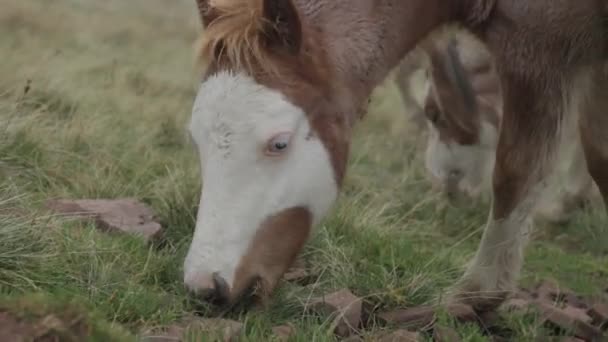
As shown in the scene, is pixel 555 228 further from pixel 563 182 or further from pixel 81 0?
pixel 81 0

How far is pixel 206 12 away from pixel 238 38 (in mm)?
307

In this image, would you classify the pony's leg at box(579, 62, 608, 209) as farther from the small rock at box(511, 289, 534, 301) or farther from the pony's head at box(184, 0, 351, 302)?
the pony's head at box(184, 0, 351, 302)

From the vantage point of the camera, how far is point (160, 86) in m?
9.79

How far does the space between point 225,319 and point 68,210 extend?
133 cm

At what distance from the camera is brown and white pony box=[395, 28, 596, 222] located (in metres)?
6.45

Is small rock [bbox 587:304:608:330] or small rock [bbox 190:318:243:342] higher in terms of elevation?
small rock [bbox 190:318:243:342]

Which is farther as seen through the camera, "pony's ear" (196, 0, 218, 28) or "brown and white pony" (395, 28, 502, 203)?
"brown and white pony" (395, 28, 502, 203)

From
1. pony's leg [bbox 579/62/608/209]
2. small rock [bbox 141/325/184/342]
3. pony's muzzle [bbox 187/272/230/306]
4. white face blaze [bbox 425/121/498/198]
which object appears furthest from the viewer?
white face blaze [bbox 425/121/498/198]

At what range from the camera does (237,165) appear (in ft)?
11.3

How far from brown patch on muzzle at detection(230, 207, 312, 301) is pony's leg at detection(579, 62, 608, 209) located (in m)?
1.47

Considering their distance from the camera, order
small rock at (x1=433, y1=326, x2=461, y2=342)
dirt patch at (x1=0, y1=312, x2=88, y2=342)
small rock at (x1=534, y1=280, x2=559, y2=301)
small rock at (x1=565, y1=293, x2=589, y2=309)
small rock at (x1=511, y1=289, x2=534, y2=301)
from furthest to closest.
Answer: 1. small rock at (x1=534, y1=280, x2=559, y2=301)
2. small rock at (x1=565, y1=293, x2=589, y2=309)
3. small rock at (x1=511, y1=289, x2=534, y2=301)
4. small rock at (x1=433, y1=326, x2=461, y2=342)
5. dirt patch at (x1=0, y1=312, x2=88, y2=342)

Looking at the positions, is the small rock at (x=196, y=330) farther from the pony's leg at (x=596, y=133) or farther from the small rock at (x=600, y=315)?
the pony's leg at (x=596, y=133)

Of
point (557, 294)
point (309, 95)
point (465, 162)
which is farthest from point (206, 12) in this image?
point (465, 162)

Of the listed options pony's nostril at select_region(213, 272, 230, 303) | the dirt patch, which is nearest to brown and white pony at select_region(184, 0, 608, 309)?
pony's nostril at select_region(213, 272, 230, 303)
